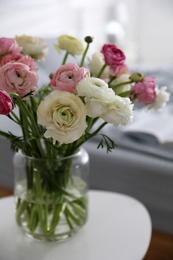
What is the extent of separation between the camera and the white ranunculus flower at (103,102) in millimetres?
771

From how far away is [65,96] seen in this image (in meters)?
0.79

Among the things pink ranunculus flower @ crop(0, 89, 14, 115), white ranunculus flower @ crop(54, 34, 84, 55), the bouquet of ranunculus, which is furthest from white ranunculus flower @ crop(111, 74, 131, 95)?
pink ranunculus flower @ crop(0, 89, 14, 115)

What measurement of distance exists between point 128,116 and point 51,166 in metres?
0.29

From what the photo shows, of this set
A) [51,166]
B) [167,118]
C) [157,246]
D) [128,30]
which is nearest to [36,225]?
[51,166]

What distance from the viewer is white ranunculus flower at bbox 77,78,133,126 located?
2.53 feet

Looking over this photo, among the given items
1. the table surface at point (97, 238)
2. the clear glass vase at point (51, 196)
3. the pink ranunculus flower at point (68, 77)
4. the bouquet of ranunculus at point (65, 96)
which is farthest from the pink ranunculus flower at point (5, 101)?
the table surface at point (97, 238)

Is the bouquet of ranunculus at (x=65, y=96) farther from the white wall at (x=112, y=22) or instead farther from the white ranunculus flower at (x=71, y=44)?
the white wall at (x=112, y=22)

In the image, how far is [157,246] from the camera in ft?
4.64

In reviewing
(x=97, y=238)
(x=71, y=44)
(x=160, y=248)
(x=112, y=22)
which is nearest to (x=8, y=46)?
(x=71, y=44)

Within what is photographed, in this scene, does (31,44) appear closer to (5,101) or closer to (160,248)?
(5,101)

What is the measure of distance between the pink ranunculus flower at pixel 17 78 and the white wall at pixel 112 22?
1916 mm

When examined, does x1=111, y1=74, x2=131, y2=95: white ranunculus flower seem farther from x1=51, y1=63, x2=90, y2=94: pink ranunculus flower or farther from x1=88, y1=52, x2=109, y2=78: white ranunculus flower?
x1=51, y1=63, x2=90, y2=94: pink ranunculus flower

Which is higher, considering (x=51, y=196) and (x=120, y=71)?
(x=120, y=71)

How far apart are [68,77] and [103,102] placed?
0.09 m
